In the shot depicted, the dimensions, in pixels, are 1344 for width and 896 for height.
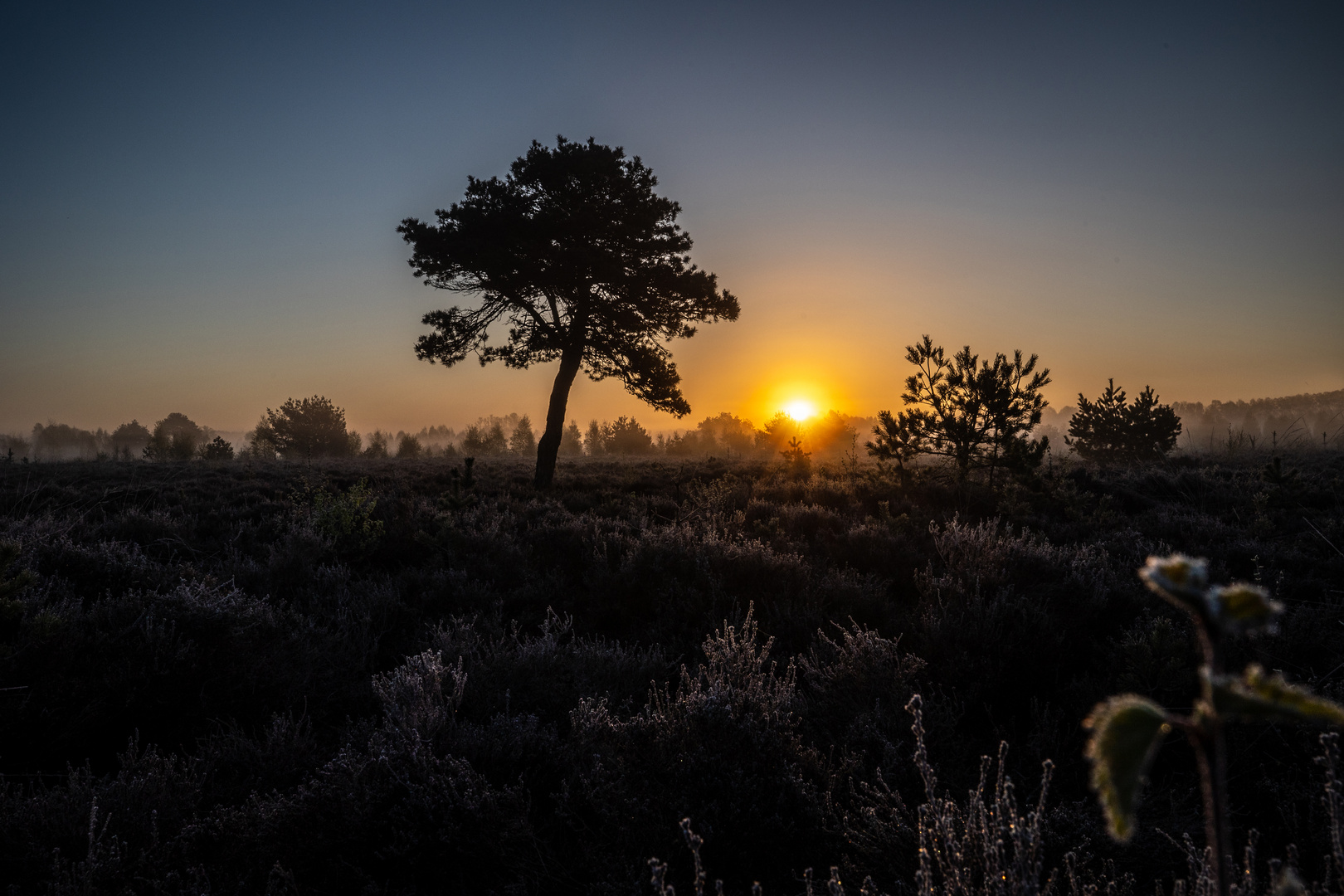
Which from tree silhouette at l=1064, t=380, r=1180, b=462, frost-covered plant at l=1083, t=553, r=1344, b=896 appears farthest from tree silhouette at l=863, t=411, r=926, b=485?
tree silhouette at l=1064, t=380, r=1180, b=462

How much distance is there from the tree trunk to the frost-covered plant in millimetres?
14396

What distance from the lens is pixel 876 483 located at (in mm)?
11477

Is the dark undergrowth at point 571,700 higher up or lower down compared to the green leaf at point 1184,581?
lower down

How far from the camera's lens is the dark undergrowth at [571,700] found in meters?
2.58

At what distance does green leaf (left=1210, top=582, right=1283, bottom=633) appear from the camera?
58cm

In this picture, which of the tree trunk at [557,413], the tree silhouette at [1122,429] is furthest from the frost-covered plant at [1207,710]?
the tree silhouette at [1122,429]

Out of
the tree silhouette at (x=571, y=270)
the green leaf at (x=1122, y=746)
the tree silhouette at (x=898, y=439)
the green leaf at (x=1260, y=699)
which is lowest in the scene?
the green leaf at (x=1122, y=746)

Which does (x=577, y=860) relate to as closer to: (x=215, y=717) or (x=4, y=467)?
(x=215, y=717)

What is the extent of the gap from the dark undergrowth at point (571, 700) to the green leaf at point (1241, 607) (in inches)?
84.4

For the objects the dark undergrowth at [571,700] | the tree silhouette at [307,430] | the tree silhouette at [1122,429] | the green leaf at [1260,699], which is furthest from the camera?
the tree silhouette at [307,430]

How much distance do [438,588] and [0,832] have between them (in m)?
3.44

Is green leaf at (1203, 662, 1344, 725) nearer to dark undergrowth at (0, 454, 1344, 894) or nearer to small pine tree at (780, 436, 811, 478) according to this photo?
dark undergrowth at (0, 454, 1344, 894)

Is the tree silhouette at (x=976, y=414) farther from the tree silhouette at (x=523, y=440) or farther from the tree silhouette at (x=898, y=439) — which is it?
the tree silhouette at (x=523, y=440)

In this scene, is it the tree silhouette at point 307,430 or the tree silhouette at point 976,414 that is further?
the tree silhouette at point 307,430
